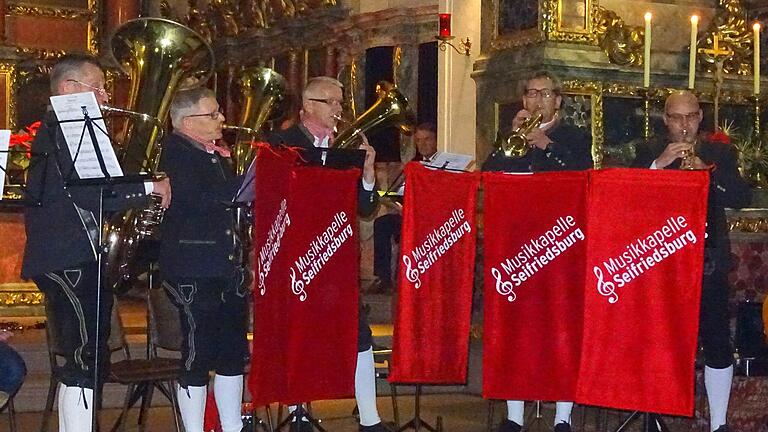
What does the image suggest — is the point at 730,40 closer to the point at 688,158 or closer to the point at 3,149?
the point at 688,158

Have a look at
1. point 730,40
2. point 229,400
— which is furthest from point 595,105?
point 229,400

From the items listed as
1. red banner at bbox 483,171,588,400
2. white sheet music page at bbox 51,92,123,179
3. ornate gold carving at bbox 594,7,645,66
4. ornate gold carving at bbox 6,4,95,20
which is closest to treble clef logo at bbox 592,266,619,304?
red banner at bbox 483,171,588,400

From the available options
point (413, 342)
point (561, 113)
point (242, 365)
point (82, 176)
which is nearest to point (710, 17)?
point (561, 113)

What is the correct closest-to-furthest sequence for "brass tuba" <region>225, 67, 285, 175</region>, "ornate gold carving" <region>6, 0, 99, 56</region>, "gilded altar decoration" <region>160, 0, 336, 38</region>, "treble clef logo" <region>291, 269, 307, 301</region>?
"treble clef logo" <region>291, 269, 307, 301</region> < "brass tuba" <region>225, 67, 285, 175</region> < "ornate gold carving" <region>6, 0, 99, 56</region> < "gilded altar decoration" <region>160, 0, 336, 38</region>

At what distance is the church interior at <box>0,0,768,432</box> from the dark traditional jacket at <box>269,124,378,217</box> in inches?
14.4

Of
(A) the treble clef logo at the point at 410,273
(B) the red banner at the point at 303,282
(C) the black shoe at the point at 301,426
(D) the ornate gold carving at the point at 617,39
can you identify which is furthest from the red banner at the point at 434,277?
(D) the ornate gold carving at the point at 617,39

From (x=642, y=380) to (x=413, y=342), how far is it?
1340mm

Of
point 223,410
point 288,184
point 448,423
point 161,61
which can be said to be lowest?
point 448,423

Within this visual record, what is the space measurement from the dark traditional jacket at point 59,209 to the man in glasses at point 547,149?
93.8 inches

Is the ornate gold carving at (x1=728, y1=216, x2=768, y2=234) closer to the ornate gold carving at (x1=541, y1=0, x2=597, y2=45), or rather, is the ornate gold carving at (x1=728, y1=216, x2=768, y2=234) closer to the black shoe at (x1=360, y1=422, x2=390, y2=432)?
the ornate gold carving at (x1=541, y1=0, x2=597, y2=45)

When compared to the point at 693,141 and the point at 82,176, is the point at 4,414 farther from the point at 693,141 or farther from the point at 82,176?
the point at 693,141

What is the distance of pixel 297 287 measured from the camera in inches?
237

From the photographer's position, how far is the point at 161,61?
6789 millimetres

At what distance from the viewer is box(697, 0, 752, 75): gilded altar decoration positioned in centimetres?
904
